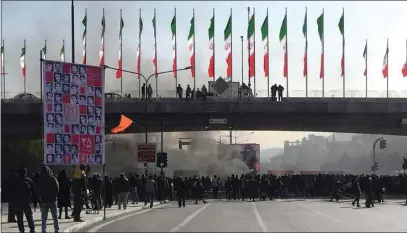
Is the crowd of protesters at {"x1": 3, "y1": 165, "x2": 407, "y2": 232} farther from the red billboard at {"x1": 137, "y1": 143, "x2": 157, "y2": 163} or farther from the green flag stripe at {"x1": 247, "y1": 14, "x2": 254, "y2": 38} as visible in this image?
the green flag stripe at {"x1": 247, "y1": 14, "x2": 254, "y2": 38}

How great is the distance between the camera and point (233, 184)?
44.9 m

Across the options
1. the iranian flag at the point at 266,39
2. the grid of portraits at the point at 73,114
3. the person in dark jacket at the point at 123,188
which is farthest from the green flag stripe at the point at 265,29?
the grid of portraits at the point at 73,114

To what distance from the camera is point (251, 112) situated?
54.1 meters

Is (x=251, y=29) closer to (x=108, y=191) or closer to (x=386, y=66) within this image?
(x=386, y=66)

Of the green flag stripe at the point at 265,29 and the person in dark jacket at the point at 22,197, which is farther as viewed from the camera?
the green flag stripe at the point at 265,29

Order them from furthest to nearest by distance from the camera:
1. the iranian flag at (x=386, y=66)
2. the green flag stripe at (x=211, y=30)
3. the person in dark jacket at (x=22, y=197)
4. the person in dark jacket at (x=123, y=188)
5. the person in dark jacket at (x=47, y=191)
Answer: the iranian flag at (x=386, y=66), the green flag stripe at (x=211, y=30), the person in dark jacket at (x=123, y=188), the person in dark jacket at (x=47, y=191), the person in dark jacket at (x=22, y=197)

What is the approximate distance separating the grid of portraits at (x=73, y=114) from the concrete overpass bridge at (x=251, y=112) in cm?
3019

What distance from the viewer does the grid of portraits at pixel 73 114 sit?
20033 millimetres

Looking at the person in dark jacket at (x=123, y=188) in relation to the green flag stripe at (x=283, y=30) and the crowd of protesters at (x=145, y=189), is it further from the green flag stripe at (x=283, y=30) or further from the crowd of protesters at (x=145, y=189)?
the green flag stripe at (x=283, y=30)

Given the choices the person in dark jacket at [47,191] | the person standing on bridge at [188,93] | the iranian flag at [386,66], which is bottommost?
the person in dark jacket at [47,191]

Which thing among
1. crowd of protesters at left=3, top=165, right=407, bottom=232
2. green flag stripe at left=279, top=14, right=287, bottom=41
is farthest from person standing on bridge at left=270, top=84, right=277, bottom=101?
crowd of protesters at left=3, top=165, right=407, bottom=232

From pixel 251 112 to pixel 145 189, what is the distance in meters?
21.2

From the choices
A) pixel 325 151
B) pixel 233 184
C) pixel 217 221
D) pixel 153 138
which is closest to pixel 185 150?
pixel 153 138

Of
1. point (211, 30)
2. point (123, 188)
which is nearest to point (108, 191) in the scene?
point (123, 188)
